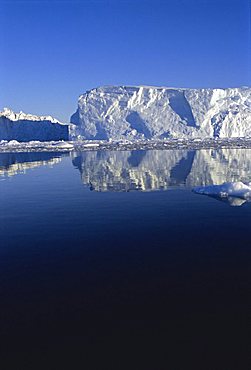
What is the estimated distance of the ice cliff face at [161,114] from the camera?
175 meters

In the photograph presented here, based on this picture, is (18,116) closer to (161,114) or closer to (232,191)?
(161,114)

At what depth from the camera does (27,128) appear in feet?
355

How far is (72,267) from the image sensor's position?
916 centimetres

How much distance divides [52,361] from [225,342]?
2.88 meters

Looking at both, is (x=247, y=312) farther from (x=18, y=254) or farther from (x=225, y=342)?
(x=18, y=254)

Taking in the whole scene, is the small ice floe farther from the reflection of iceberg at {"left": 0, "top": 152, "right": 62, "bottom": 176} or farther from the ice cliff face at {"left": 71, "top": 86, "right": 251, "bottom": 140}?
the ice cliff face at {"left": 71, "top": 86, "right": 251, "bottom": 140}

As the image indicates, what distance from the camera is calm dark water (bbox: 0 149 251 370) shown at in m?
5.83

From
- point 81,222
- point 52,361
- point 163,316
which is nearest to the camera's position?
point 52,361

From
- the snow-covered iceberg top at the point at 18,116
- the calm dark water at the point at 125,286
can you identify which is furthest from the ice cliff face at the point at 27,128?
the calm dark water at the point at 125,286

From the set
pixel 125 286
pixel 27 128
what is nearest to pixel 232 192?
pixel 125 286

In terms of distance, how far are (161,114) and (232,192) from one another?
16521 cm

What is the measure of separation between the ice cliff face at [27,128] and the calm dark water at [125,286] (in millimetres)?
94120

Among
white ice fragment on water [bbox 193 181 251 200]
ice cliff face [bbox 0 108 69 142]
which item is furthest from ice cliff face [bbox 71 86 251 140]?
white ice fragment on water [bbox 193 181 251 200]

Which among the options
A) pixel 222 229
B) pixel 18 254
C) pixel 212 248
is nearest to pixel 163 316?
pixel 212 248
